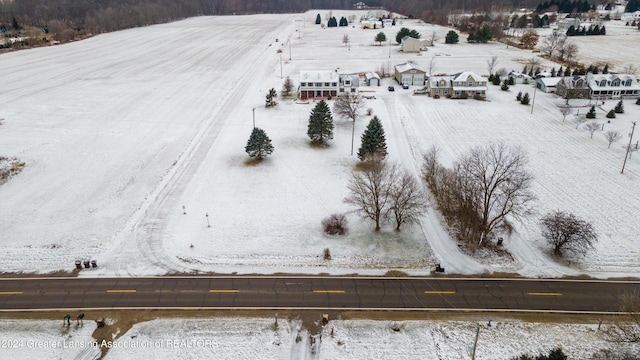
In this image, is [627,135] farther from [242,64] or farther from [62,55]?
[62,55]

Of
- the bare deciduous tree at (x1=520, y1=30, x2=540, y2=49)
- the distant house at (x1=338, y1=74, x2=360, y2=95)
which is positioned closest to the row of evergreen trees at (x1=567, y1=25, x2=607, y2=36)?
the bare deciduous tree at (x1=520, y1=30, x2=540, y2=49)

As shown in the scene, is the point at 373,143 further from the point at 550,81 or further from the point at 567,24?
the point at 567,24

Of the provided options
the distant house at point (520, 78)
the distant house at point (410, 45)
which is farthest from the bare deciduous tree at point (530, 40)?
the distant house at point (520, 78)

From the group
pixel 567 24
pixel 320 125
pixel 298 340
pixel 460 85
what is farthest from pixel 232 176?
pixel 567 24

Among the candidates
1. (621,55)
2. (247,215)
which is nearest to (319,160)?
(247,215)

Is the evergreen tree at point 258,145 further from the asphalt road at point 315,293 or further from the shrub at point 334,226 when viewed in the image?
the asphalt road at point 315,293

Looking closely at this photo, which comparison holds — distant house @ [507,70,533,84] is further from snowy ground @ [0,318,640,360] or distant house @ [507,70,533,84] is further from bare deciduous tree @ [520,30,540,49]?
snowy ground @ [0,318,640,360]
